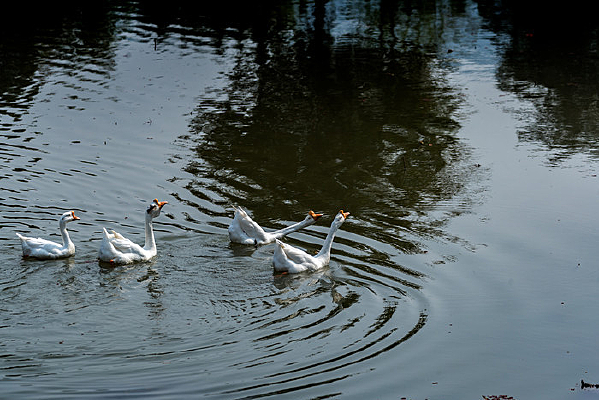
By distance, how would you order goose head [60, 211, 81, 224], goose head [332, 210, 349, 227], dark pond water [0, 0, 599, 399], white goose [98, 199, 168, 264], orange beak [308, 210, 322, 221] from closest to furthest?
dark pond water [0, 0, 599, 399], white goose [98, 199, 168, 264], goose head [60, 211, 81, 224], goose head [332, 210, 349, 227], orange beak [308, 210, 322, 221]

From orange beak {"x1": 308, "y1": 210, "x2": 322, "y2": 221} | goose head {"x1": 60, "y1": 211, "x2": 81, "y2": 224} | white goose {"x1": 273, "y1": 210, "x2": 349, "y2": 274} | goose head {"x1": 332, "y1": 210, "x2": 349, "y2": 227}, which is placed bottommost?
white goose {"x1": 273, "y1": 210, "x2": 349, "y2": 274}

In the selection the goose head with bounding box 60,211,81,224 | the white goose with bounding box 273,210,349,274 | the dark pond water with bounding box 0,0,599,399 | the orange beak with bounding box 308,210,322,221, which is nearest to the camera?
the dark pond water with bounding box 0,0,599,399

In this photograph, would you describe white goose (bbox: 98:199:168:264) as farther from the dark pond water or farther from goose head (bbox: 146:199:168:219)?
the dark pond water

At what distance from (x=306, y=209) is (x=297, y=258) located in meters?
2.43

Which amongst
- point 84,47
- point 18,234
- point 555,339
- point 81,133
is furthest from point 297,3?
point 555,339

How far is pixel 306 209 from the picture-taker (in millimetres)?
14750

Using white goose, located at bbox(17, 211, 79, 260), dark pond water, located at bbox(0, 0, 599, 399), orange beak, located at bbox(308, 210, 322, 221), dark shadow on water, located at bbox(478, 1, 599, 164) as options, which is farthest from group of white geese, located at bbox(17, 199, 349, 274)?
dark shadow on water, located at bbox(478, 1, 599, 164)

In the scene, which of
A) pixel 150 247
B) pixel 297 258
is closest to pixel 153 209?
pixel 150 247

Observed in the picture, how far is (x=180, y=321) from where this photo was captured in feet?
34.1

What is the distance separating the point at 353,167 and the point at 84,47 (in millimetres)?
15880

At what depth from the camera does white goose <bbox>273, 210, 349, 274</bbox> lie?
12258 mm

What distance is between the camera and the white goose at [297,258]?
12.3m

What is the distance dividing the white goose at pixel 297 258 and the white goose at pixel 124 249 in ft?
6.56

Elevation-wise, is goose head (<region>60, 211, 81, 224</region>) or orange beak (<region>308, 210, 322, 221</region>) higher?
goose head (<region>60, 211, 81, 224</region>)
